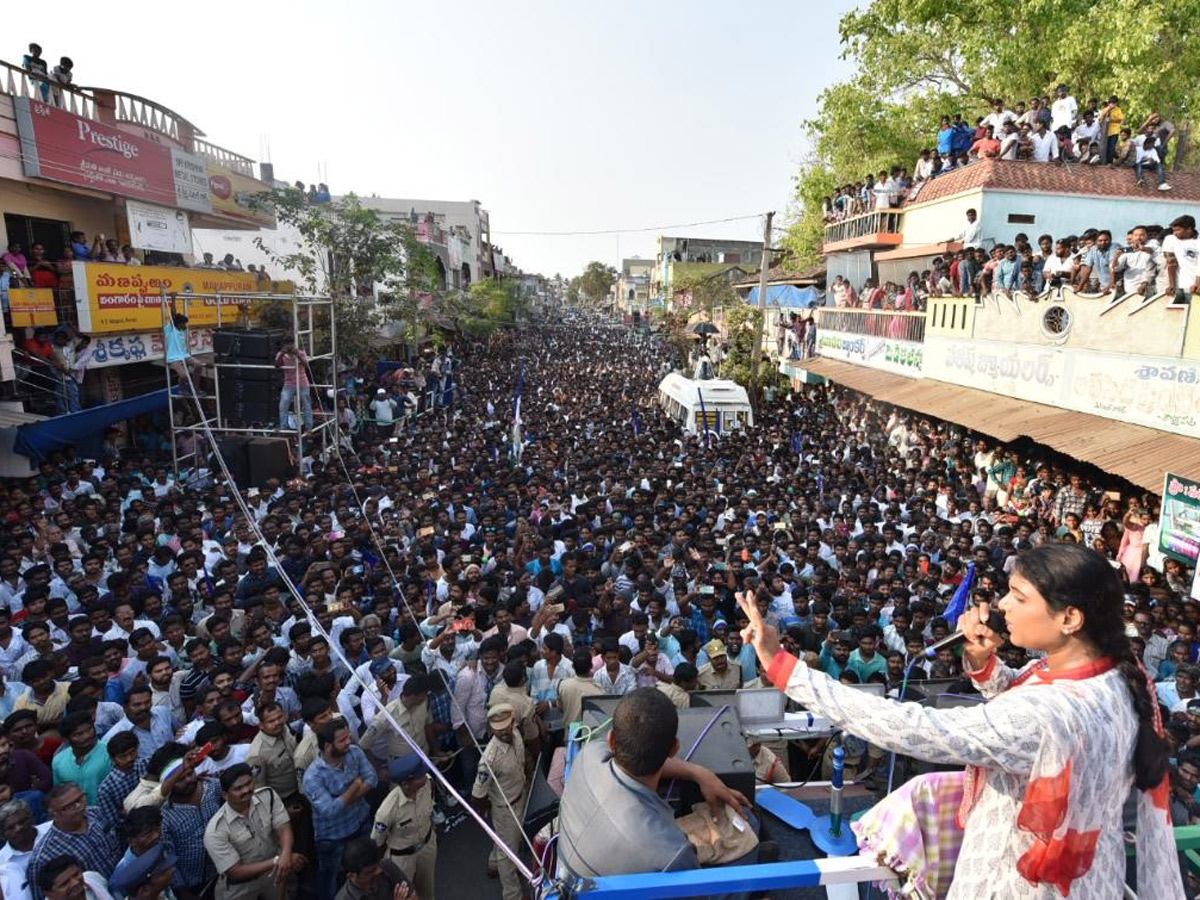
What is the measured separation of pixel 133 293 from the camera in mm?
13789

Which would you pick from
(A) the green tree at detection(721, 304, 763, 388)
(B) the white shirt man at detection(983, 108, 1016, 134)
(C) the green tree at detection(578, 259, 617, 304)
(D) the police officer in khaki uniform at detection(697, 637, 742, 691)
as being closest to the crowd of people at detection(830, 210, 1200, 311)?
(B) the white shirt man at detection(983, 108, 1016, 134)

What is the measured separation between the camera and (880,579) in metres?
7.72

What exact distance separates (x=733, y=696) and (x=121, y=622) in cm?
540

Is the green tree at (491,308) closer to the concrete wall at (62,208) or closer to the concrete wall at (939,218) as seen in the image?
the concrete wall at (62,208)

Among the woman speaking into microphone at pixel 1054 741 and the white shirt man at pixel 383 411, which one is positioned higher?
the woman speaking into microphone at pixel 1054 741

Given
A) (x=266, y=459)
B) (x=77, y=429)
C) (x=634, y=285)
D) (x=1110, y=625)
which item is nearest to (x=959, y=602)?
(x=1110, y=625)

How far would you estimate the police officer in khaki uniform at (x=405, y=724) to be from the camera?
4723mm

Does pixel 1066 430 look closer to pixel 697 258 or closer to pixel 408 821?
pixel 408 821

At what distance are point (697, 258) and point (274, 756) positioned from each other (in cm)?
6535

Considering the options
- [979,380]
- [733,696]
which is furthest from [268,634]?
[979,380]

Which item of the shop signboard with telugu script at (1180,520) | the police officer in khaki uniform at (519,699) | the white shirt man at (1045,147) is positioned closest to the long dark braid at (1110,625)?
the police officer in khaki uniform at (519,699)

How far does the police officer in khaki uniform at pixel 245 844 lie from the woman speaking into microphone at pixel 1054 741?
132 inches

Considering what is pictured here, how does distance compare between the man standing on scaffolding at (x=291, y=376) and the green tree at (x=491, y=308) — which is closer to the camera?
the man standing on scaffolding at (x=291, y=376)

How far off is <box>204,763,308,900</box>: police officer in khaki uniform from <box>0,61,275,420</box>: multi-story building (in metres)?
10.1
